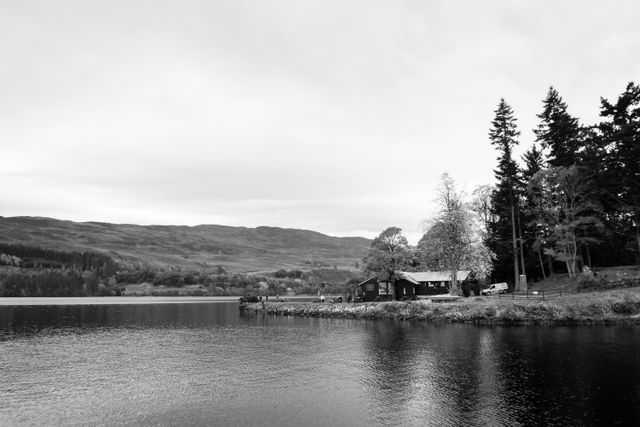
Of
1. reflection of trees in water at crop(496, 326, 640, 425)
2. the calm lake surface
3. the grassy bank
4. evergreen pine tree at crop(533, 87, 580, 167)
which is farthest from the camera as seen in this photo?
evergreen pine tree at crop(533, 87, 580, 167)

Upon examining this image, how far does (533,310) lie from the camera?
62875 mm

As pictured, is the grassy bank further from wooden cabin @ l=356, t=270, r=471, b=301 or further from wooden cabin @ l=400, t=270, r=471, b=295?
wooden cabin @ l=400, t=270, r=471, b=295

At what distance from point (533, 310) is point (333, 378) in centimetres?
4201

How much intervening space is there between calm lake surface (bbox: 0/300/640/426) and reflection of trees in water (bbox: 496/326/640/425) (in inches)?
3.6

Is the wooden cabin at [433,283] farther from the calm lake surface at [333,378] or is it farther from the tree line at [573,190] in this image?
the calm lake surface at [333,378]

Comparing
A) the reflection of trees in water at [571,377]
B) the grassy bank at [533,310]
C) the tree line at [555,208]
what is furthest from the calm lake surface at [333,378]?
the tree line at [555,208]

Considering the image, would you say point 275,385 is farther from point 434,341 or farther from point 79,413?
point 434,341

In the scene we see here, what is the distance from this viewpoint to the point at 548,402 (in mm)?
25969

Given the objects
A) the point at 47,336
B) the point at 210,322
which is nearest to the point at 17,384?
the point at 47,336

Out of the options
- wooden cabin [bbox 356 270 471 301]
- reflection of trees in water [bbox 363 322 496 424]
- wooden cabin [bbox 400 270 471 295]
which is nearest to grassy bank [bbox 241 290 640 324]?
reflection of trees in water [bbox 363 322 496 424]

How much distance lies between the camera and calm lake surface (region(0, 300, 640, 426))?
24625mm

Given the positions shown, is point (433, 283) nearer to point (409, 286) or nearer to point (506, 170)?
point (409, 286)

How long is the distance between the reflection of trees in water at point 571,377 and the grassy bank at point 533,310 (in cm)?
1016

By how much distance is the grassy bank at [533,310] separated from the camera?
196 feet
